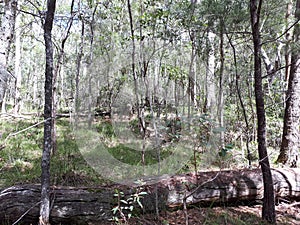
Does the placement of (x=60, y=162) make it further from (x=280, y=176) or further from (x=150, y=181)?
(x=280, y=176)

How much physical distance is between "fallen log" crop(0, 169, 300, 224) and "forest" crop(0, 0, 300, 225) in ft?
0.04

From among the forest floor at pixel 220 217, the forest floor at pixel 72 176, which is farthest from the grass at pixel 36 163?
the forest floor at pixel 220 217

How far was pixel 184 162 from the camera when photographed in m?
5.35

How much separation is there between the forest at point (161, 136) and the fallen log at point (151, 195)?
13mm

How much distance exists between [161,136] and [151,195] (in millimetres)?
1598

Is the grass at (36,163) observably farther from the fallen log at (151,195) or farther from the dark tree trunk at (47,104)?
the dark tree trunk at (47,104)

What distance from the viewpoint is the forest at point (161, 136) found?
2947 millimetres

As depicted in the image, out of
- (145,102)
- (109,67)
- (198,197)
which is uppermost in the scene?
(109,67)

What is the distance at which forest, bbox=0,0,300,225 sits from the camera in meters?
2.95

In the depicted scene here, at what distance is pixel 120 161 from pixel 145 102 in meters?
1.48

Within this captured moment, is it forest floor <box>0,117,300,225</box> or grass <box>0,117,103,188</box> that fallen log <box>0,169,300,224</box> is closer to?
forest floor <box>0,117,300,225</box>

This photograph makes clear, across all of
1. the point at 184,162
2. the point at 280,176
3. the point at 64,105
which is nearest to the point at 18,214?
the point at 184,162

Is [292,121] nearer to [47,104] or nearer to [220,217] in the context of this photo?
[220,217]

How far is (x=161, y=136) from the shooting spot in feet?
15.6
